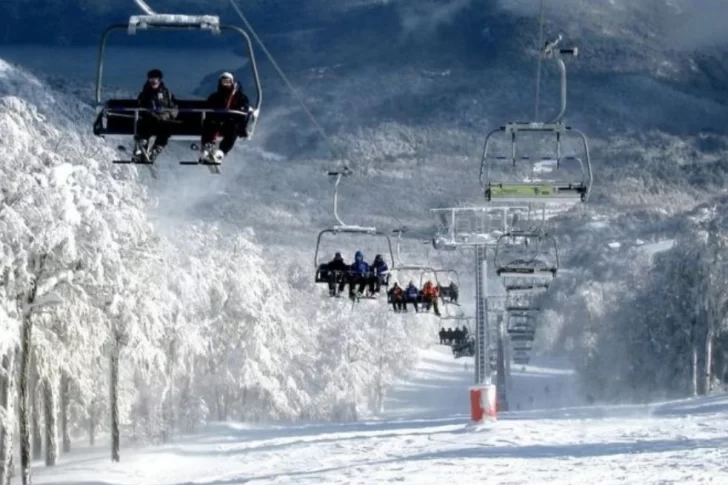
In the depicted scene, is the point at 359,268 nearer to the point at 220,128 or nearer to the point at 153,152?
the point at 153,152

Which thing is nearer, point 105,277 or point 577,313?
point 105,277

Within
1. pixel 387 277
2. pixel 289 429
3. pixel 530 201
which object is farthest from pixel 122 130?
pixel 289 429

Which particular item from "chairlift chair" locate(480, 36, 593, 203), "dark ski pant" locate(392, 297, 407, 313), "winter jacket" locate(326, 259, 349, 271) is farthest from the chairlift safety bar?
"dark ski pant" locate(392, 297, 407, 313)

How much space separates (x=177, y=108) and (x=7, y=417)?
19.2 m

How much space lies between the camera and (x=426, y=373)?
131m

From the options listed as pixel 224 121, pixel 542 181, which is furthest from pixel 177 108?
pixel 542 181

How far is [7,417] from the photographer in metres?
30.1

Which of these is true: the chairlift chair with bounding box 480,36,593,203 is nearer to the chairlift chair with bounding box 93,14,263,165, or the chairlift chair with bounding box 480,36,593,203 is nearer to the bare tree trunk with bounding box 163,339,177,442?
the chairlift chair with bounding box 93,14,263,165

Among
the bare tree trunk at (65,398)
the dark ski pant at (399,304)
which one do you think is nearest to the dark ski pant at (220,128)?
the dark ski pant at (399,304)

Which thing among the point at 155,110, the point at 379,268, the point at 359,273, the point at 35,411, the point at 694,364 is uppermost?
the point at 155,110

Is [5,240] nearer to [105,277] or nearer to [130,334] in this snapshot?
[105,277]

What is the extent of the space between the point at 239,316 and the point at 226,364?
214 centimetres

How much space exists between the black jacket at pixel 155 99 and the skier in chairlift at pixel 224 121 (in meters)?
0.38

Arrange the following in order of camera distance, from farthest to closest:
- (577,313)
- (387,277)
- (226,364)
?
1. (577,313)
2. (226,364)
3. (387,277)
